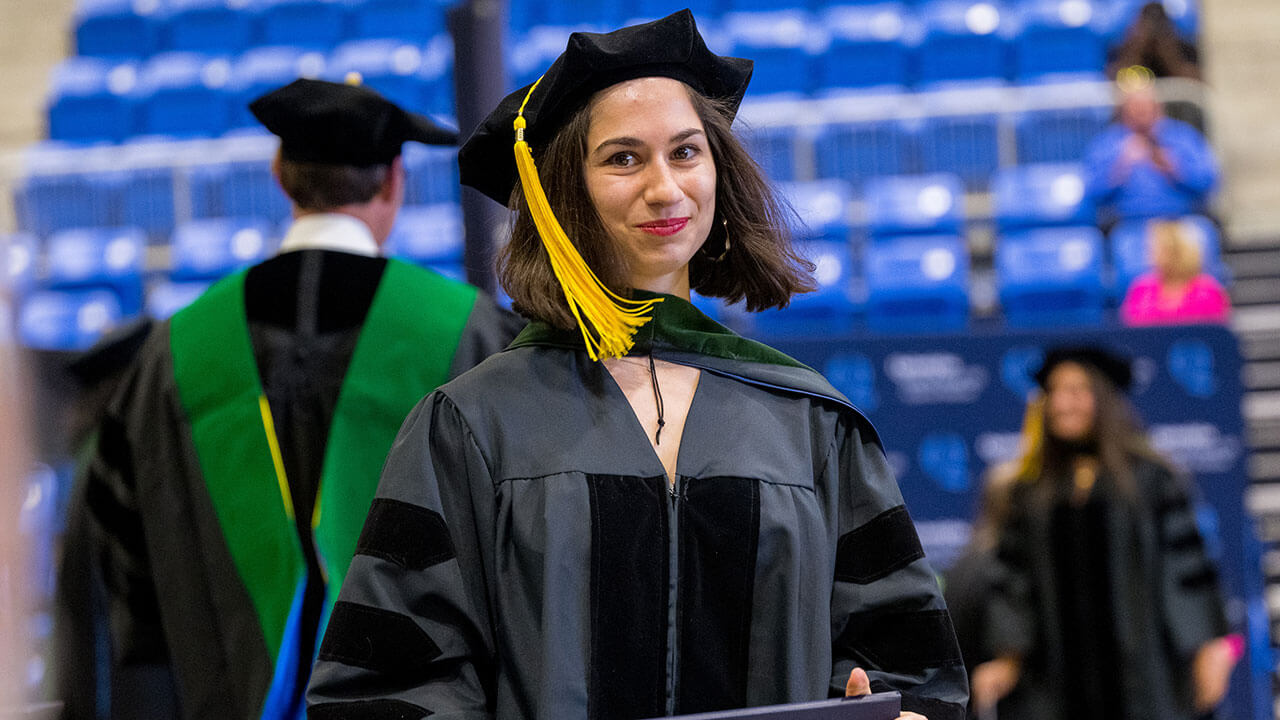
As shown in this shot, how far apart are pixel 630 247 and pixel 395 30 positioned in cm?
952

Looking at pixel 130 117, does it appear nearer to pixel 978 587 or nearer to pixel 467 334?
pixel 978 587

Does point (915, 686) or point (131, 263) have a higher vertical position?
point (131, 263)

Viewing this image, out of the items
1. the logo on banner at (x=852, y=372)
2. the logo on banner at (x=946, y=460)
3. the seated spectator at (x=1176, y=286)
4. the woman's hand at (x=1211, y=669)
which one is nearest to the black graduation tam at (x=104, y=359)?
the logo on banner at (x=852, y=372)

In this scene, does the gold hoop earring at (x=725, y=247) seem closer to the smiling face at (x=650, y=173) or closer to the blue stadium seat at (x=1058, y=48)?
the smiling face at (x=650, y=173)

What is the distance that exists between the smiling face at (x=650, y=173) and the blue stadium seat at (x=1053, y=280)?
241 inches

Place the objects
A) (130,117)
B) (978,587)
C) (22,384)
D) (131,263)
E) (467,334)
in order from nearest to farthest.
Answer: (22,384) < (467,334) < (978,587) < (131,263) < (130,117)

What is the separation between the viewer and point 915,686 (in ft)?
6.96

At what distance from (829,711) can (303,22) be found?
10.4 metres

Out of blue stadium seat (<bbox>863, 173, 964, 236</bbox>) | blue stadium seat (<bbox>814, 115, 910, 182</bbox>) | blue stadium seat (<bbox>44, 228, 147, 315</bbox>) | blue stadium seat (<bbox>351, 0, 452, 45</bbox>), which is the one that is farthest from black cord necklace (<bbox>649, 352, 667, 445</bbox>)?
blue stadium seat (<bbox>351, 0, 452, 45</bbox>)

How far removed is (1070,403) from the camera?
6.07m

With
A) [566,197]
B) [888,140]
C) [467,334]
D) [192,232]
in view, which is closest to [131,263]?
[192,232]

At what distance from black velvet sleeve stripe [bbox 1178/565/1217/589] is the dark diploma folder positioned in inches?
176

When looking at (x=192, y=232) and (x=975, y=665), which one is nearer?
(x=975, y=665)

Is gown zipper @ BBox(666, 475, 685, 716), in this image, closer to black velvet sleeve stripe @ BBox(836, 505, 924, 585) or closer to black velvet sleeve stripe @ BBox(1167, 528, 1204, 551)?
black velvet sleeve stripe @ BBox(836, 505, 924, 585)
